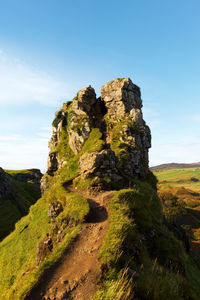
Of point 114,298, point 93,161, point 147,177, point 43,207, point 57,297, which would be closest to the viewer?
point 114,298

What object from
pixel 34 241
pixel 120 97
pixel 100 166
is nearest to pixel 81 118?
pixel 120 97

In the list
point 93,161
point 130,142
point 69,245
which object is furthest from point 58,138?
point 69,245

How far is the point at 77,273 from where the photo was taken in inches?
411

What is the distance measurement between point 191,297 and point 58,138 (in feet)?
134

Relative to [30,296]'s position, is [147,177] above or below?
above

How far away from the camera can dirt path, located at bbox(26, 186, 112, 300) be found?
927 cm

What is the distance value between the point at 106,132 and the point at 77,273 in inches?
1225

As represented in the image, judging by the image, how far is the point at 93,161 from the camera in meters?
25.3

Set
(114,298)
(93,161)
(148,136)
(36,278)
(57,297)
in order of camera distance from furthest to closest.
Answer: (148,136) < (93,161) < (36,278) < (57,297) < (114,298)

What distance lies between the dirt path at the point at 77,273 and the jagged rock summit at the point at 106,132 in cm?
1281

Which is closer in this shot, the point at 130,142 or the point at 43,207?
the point at 43,207

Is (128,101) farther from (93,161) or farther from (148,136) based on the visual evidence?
(93,161)

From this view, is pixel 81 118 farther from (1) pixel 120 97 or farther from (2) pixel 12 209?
(2) pixel 12 209

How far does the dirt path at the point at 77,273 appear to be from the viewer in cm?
927
